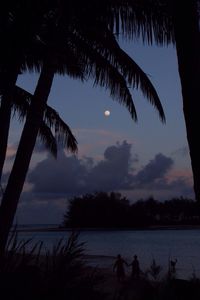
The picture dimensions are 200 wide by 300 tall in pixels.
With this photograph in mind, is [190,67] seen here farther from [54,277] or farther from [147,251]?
[147,251]

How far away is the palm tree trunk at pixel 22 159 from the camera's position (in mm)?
7363

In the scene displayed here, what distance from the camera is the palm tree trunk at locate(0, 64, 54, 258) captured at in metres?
7.36

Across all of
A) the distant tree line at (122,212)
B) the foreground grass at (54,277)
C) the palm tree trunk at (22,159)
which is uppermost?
the distant tree line at (122,212)

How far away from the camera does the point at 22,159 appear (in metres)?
7.66

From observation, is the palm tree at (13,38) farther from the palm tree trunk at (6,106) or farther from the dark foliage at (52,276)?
the dark foliage at (52,276)

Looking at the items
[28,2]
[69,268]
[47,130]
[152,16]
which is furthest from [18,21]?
[47,130]

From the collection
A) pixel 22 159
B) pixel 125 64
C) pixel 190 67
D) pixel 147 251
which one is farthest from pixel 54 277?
pixel 147 251

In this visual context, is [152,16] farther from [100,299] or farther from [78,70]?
[100,299]

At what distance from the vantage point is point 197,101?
4223 mm

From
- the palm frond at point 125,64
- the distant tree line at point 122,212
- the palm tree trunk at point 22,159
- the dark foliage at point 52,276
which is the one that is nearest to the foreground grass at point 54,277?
the dark foliage at point 52,276

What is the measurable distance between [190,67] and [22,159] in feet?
12.8

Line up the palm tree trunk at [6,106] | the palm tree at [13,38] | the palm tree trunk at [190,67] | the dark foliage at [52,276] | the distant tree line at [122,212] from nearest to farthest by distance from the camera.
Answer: the dark foliage at [52,276], the palm tree trunk at [190,67], the palm tree at [13,38], the palm tree trunk at [6,106], the distant tree line at [122,212]

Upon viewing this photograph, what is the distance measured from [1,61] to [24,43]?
1.72ft

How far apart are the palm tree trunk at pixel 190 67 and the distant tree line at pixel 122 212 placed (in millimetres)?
104239
